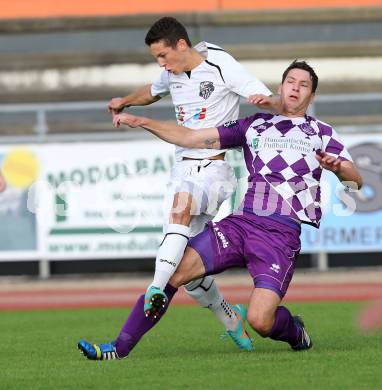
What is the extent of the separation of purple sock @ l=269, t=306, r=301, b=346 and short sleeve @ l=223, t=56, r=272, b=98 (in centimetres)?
144

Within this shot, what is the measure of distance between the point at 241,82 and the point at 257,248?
1202mm

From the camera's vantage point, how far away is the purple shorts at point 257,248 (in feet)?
24.7

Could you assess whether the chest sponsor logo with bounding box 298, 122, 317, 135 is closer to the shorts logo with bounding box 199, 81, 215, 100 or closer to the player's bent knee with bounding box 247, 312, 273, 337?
the shorts logo with bounding box 199, 81, 215, 100

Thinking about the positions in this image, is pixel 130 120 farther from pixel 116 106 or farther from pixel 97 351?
pixel 97 351

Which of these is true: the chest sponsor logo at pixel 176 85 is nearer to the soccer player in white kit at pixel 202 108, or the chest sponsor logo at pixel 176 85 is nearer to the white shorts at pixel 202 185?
the soccer player in white kit at pixel 202 108

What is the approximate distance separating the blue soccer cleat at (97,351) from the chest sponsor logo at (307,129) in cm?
173

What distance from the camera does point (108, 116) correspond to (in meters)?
18.2

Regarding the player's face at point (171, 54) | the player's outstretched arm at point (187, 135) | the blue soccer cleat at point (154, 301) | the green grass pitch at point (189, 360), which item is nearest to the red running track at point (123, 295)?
the green grass pitch at point (189, 360)

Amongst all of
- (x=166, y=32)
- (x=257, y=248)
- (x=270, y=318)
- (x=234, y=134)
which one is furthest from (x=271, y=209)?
(x=166, y=32)

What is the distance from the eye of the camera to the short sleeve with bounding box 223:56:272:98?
26.4ft

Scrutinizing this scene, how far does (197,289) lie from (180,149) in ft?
3.05

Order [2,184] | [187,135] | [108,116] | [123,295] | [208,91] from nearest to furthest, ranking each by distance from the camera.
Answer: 1. [187,135]
2. [208,91]
3. [123,295]
4. [2,184]
5. [108,116]

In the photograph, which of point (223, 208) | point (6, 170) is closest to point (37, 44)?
point (6, 170)

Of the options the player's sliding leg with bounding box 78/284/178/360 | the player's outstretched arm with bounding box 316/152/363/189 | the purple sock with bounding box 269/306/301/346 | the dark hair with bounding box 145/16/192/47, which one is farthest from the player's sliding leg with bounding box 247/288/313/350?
the dark hair with bounding box 145/16/192/47
